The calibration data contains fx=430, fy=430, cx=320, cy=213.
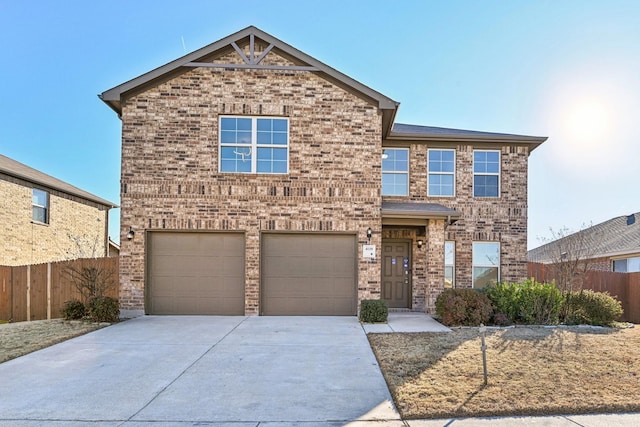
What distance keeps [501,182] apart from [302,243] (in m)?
6.93

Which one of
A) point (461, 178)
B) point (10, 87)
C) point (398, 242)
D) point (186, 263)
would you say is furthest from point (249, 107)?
point (10, 87)

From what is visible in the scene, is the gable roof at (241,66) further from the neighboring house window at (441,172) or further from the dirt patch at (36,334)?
the dirt patch at (36,334)

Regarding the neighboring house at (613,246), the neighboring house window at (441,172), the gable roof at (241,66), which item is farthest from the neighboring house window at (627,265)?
the gable roof at (241,66)

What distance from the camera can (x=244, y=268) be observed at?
1198 centimetres

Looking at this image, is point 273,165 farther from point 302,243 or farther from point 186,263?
point 186,263

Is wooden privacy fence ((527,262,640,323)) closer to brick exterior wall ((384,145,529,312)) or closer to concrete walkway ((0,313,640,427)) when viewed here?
brick exterior wall ((384,145,529,312))

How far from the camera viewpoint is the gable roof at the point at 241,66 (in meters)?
11.7

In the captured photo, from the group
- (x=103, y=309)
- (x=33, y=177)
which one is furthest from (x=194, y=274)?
(x=33, y=177)

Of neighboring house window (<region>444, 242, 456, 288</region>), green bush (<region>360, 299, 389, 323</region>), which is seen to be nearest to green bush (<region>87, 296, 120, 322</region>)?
green bush (<region>360, 299, 389, 323</region>)

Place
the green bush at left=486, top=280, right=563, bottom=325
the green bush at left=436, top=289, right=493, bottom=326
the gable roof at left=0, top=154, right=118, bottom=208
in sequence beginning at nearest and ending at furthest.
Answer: the green bush at left=436, top=289, right=493, bottom=326 → the green bush at left=486, top=280, right=563, bottom=325 → the gable roof at left=0, top=154, right=118, bottom=208

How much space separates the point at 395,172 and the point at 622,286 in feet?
26.8

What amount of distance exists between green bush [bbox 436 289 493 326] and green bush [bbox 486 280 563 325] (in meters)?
0.45

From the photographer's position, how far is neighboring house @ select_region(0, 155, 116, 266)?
16.2 m

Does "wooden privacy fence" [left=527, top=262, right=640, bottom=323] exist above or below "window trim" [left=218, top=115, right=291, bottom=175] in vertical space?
below
